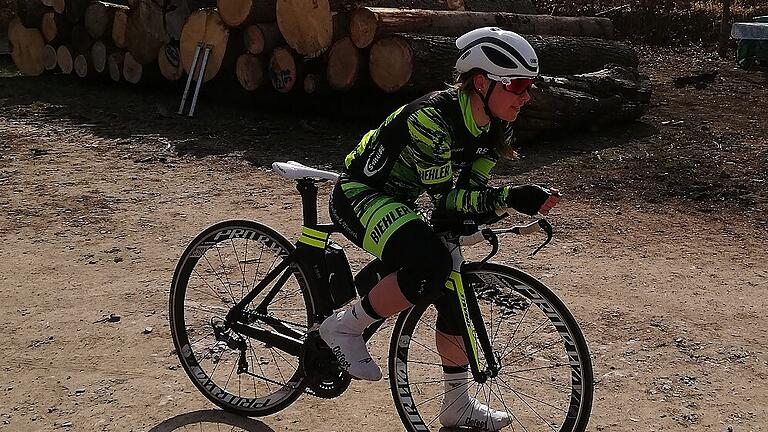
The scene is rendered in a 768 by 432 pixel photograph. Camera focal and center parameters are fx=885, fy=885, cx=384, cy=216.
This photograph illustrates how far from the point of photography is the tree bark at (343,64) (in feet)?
32.1

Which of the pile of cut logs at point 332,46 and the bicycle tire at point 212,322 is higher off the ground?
the pile of cut logs at point 332,46

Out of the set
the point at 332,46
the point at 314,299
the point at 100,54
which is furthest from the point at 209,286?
the point at 100,54

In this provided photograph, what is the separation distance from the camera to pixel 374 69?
32.0ft

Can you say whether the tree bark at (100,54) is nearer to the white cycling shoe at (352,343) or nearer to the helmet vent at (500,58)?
the white cycling shoe at (352,343)

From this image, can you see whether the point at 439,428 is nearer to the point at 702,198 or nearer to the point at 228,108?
the point at 702,198

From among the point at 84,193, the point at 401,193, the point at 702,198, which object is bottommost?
the point at 84,193

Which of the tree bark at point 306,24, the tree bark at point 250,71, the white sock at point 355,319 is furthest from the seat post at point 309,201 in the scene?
the tree bark at point 250,71

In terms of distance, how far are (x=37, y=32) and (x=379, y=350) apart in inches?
422

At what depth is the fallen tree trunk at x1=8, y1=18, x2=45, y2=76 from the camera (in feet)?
43.9

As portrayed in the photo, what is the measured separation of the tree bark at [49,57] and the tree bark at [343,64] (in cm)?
544

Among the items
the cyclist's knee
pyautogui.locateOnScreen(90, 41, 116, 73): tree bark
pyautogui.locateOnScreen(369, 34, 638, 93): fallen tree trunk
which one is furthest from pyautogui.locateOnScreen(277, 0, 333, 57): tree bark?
the cyclist's knee

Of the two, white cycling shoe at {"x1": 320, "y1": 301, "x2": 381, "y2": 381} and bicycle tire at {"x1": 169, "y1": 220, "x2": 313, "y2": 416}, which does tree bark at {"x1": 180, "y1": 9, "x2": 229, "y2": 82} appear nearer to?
bicycle tire at {"x1": 169, "y1": 220, "x2": 313, "y2": 416}

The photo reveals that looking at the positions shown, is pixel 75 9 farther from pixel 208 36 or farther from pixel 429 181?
pixel 429 181

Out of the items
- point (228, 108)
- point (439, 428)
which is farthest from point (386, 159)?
point (228, 108)
